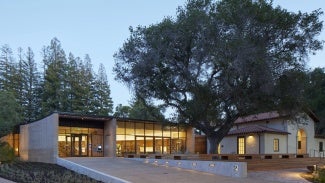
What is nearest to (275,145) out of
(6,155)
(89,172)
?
(89,172)

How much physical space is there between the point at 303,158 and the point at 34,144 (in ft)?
68.1

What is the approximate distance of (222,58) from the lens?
71.6 ft

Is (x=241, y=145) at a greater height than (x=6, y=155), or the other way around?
(x=6, y=155)

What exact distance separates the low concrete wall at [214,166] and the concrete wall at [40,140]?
26.4 ft

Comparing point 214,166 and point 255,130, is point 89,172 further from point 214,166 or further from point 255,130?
point 255,130

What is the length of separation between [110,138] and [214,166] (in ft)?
43.8

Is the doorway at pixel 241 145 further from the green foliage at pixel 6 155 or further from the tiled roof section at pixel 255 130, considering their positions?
the green foliage at pixel 6 155

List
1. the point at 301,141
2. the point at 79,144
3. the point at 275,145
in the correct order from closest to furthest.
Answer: the point at 79,144
the point at 275,145
the point at 301,141

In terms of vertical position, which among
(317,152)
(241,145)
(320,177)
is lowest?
(317,152)

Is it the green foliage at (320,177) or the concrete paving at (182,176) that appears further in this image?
the green foliage at (320,177)

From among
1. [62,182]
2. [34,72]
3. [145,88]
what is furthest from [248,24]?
[34,72]

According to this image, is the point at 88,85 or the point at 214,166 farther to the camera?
the point at 88,85

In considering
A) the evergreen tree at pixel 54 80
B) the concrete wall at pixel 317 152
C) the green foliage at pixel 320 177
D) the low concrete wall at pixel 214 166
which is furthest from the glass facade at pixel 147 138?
the evergreen tree at pixel 54 80

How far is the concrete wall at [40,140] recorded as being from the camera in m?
30.8
